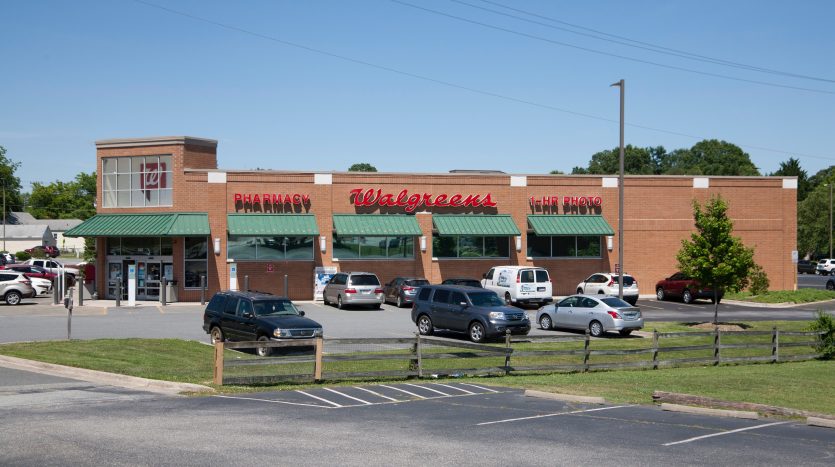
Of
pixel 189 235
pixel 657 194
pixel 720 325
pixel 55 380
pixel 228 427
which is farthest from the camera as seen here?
pixel 657 194

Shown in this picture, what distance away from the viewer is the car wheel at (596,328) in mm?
31234

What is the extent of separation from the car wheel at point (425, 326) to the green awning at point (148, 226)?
17.5 m

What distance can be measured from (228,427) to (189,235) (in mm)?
32438

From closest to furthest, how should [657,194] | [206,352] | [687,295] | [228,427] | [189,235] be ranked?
1. [228,427]
2. [206,352]
3. [189,235]
4. [687,295]
5. [657,194]

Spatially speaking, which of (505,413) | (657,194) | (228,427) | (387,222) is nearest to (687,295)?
(657,194)

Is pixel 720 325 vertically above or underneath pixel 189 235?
underneath

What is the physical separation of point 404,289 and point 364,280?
211 cm

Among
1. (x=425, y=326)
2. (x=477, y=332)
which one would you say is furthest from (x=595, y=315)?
(x=425, y=326)

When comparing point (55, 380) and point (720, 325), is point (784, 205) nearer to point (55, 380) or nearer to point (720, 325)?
point (720, 325)

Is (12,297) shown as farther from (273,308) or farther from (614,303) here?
(614,303)

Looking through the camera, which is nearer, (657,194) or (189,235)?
(189,235)

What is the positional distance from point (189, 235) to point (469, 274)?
15.6 meters

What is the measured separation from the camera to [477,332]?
94.0 feet

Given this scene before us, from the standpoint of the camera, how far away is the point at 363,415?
14602mm
